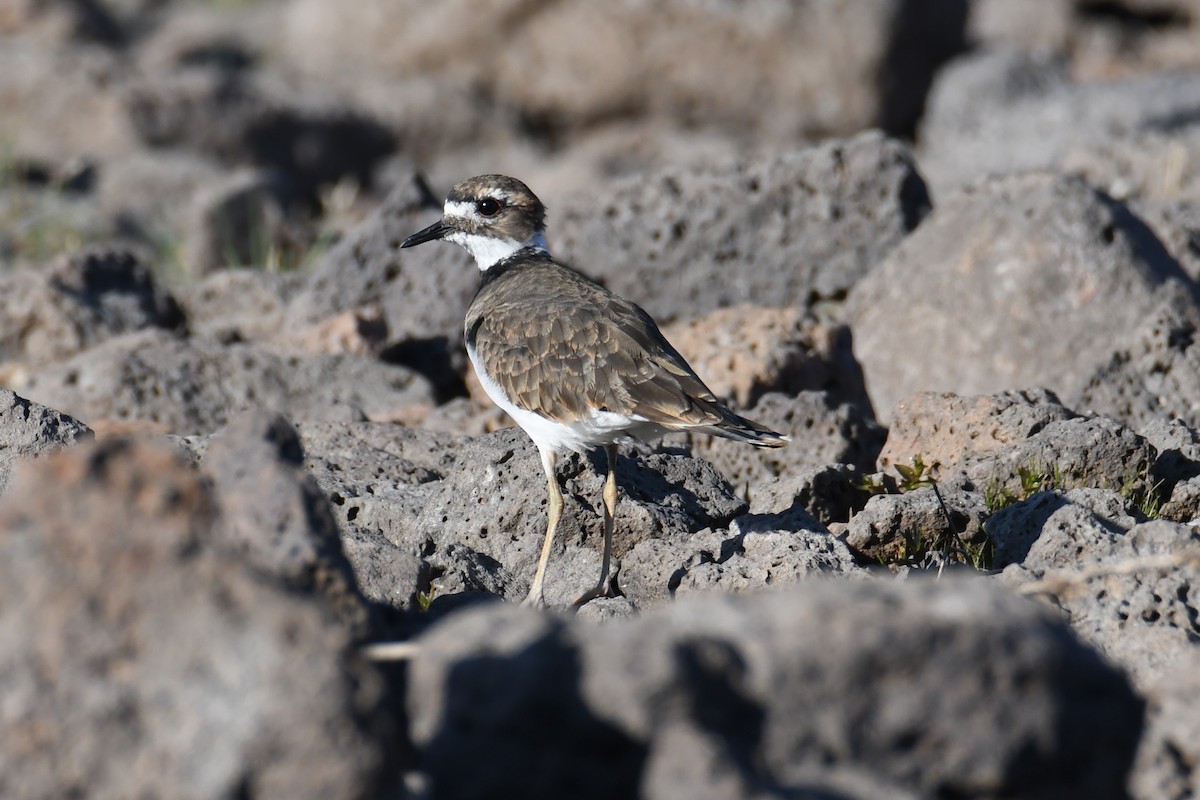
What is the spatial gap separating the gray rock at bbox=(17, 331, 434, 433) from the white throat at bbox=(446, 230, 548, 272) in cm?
113

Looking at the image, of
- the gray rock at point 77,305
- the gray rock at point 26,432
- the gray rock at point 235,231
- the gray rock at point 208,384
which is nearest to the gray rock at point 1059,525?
the gray rock at point 208,384

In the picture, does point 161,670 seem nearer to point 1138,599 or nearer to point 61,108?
point 1138,599

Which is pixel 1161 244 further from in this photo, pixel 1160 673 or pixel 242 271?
pixel 242 271

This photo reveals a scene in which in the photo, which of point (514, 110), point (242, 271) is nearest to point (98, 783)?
point (242, 271)

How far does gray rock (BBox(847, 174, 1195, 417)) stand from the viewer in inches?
330

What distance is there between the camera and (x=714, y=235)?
979 cm

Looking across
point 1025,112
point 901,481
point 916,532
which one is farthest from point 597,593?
point 1025,112

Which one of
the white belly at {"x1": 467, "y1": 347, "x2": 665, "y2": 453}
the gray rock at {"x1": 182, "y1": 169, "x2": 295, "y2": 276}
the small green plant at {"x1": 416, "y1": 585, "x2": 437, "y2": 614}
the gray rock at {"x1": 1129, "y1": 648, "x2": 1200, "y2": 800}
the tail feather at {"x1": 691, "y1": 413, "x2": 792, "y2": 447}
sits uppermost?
the gray rock at {"x1": 182, "y1": 169, "x2": 295, "y2": 276}

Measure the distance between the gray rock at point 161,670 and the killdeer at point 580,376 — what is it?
2832 mm

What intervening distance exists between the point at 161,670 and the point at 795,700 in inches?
53.8

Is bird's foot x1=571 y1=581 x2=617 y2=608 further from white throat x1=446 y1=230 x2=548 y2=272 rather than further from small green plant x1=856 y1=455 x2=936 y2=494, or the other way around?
white throat x1=446 y1=230 x2=548 y2=272

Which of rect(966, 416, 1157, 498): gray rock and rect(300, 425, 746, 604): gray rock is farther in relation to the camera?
rect(966, 416, 1157, 498): gray rock

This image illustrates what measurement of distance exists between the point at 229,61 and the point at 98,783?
19983 mm

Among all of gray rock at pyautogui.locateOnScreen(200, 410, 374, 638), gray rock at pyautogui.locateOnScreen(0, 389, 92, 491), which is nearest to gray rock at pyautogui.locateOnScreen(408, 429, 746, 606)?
gray rock at pyautogui.locateOnScreen(0, 389, 92, 491)
